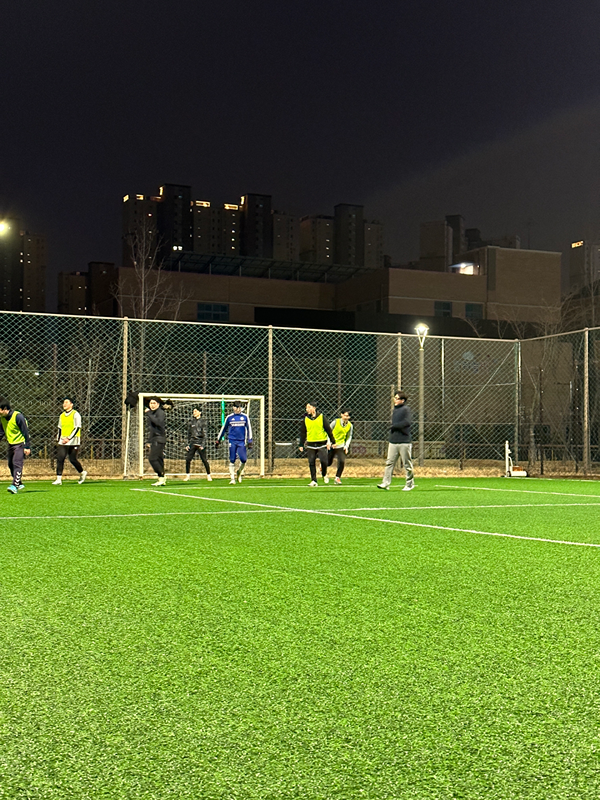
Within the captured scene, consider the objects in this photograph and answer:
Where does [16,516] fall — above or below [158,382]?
below

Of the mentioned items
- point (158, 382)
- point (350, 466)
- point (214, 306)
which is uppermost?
point (214, 306)

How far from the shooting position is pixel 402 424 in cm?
1722

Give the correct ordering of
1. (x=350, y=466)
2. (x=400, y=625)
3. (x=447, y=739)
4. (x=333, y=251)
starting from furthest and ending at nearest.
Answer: (x=333, y=251)
(x=350, y=466)
(x=400, y=625)
(x=447, y=739)

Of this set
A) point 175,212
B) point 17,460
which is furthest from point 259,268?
point 175,212

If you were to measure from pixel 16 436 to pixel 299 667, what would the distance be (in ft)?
41.2

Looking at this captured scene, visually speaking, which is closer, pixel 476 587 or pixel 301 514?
pixel 476 587

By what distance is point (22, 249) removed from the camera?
175m

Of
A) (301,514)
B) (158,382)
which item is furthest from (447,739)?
(158,382)

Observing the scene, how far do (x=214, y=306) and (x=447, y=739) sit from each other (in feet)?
217

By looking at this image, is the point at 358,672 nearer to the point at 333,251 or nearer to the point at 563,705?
the point at 563,705

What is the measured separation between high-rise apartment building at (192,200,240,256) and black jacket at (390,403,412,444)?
417ft

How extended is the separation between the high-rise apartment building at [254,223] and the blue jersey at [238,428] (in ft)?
427

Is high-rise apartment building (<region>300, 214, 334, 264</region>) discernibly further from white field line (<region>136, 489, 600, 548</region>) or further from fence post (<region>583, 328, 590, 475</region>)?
white field line (<region>136, 489, 600, 548</region>)

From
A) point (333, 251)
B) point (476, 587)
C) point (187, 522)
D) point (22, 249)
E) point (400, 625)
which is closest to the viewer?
point (400, 625)
